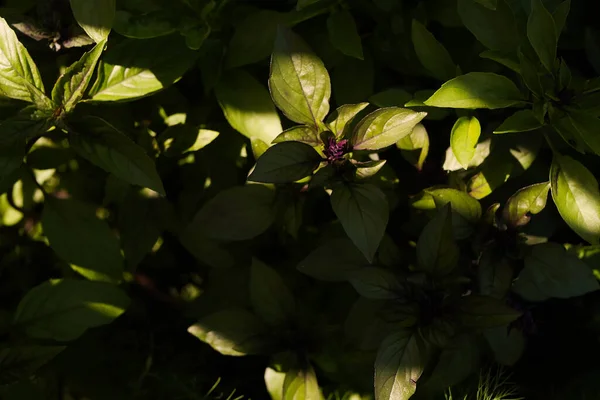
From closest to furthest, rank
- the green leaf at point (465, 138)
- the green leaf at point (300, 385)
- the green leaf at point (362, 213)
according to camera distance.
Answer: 1. the green leaf at point (362, 213)
2. the green leaf at point (465, 138)
3. the green leaf at point (300, 385)

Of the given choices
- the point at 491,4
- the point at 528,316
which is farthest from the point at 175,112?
the point at 528,316

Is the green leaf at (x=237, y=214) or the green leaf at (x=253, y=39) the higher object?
the green leaf at (x=253, y=39)

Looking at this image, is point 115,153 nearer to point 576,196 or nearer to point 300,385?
point 300,385

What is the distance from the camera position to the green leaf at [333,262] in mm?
1196

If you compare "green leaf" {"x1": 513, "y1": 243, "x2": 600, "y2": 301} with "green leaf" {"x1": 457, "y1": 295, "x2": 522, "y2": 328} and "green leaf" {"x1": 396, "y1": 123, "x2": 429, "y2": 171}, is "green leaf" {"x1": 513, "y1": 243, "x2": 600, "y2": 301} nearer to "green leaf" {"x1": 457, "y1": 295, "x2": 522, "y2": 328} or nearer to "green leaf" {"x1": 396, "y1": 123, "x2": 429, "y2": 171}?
"green leaf" {"x1": 457, "y1": 295, "x2": 522, "y2": 328}

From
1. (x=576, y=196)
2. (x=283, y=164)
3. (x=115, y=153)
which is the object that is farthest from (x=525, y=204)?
(x=115, y=153)

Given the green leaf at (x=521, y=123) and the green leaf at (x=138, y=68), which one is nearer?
the green leaf at (x=521, y=123)

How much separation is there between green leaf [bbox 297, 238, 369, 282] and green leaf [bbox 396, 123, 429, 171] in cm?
21

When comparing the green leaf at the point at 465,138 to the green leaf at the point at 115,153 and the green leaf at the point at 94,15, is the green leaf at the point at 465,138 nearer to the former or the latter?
the green leaf at the point at 115,153

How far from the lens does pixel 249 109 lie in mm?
1259

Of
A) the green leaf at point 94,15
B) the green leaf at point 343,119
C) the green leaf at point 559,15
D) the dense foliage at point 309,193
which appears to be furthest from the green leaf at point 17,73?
the green leaf at point 559,15

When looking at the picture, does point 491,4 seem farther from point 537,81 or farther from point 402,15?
point 402,15

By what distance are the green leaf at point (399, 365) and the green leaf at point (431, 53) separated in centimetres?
46

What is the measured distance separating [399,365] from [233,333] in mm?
335
